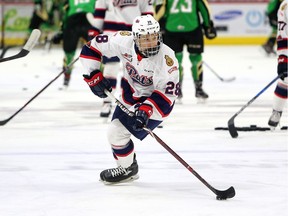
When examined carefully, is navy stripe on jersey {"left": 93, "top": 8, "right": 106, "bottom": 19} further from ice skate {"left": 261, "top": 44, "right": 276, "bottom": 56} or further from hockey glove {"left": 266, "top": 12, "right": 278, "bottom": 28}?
ice skate {"left": 261, "top": 44, "right": 276, "bottom": 56}

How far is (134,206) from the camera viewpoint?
13.5 ft

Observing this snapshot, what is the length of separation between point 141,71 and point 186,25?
3.81 m

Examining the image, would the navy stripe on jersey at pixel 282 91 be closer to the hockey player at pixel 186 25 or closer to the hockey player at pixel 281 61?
the hockey player at pixel 281 61

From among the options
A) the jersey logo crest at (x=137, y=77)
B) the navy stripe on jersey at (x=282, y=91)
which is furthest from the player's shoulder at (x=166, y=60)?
the navy stripe on jersey at (x=282, y=91)

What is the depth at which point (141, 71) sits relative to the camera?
14.8ft

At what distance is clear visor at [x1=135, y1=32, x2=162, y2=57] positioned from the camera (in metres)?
4.38

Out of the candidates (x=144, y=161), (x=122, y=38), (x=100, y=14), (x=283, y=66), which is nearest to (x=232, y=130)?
(x=283, y=66)

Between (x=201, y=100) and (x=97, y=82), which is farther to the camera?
(x=201, y=100)

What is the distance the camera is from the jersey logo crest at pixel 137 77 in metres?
4.53

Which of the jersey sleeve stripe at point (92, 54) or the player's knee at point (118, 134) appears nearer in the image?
the player's knee at point (118, 134)

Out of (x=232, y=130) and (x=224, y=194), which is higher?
(x=224, y=194)

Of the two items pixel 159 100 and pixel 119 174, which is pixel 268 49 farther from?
pixel 159 100

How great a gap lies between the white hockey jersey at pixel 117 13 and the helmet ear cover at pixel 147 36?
9.53 feet

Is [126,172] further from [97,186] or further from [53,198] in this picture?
[53,198]
